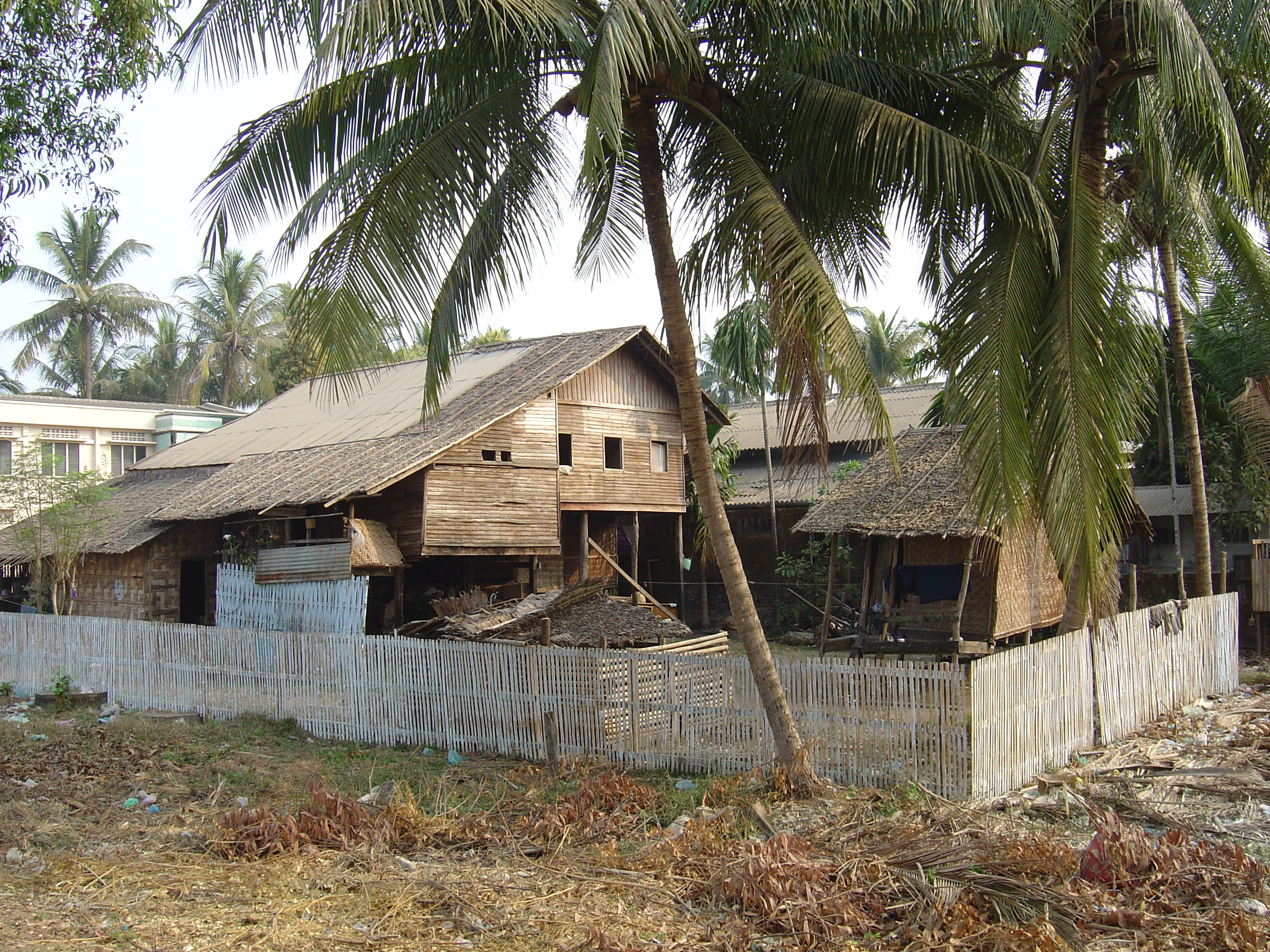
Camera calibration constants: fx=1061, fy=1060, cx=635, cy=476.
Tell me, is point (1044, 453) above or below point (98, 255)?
below

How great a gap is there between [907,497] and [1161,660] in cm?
477

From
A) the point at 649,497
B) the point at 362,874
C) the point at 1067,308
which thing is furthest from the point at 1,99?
the point at 649,497

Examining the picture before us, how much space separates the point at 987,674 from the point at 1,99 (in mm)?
11177

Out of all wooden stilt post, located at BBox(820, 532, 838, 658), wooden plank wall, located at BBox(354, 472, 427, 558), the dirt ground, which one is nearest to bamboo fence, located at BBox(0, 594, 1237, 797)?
the dirt ground

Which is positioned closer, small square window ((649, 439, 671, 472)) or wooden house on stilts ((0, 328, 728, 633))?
wooden house on stilts ((0, 328, 728, 633))

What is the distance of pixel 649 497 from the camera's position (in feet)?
74.0

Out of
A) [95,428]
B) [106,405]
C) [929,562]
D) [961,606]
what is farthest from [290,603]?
[106,405]

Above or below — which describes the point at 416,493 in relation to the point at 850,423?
below

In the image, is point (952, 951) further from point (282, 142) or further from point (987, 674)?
point (282, 142)

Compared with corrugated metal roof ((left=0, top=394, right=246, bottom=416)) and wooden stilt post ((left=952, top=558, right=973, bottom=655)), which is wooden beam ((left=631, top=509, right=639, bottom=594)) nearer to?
wooden stilt post ((left=952, top=558, right=973, bottom=655))

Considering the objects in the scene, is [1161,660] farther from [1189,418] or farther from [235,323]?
[235,323]

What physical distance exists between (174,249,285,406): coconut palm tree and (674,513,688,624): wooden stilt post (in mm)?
23895

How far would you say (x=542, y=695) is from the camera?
1092 centimetres

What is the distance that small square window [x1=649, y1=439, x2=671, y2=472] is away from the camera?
22750 mm
